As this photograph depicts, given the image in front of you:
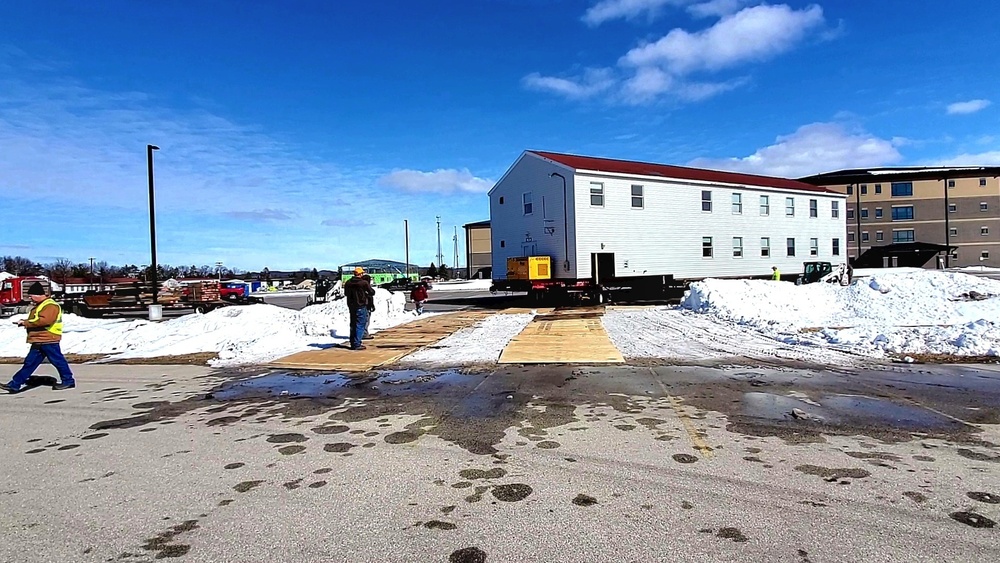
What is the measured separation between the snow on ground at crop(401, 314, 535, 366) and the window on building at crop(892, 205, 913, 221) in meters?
69.0

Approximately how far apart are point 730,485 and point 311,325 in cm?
1308

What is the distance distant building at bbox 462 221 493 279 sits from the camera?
78.1 meters

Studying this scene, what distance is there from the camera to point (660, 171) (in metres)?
30.6

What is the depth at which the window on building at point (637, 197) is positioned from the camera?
27.4 metres

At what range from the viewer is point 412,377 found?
9273 millimetres

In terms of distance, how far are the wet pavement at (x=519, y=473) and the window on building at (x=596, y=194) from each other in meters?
18.4

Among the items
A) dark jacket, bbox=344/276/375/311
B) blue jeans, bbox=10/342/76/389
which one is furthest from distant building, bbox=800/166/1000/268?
blue jeans, bbox=10/342/76/389

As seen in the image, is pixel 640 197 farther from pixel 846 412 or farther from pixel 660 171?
pixel 846 412

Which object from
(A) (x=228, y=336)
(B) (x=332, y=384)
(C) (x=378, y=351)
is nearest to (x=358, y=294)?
(C) (x=378, y=351)

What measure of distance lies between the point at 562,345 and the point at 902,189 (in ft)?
241

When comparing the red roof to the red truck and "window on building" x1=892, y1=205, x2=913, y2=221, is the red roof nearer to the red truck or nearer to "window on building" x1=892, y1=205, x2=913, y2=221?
the red truck

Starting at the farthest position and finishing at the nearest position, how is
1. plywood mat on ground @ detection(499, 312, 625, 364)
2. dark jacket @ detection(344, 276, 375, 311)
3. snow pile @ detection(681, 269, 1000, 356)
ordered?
dark jacket @ detection(344, 276, 375, 311) < snow pile @ detection(681, 269, 1000, 356) < plywood mat on ground @ detection(499, 312, 625, 364)

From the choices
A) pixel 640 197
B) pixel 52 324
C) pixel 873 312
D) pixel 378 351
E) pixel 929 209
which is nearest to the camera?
pixel 52 324

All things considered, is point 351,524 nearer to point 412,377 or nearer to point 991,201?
point 412,377
